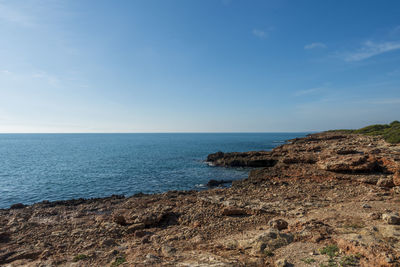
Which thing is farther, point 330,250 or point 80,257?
point 80,257

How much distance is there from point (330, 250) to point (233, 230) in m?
4.78

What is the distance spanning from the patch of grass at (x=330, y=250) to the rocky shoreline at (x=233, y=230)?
32 mm

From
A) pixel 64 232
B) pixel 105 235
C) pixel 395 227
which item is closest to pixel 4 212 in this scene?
pixel 64 232

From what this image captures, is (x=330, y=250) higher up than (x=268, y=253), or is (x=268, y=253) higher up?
(x=330, y=250)

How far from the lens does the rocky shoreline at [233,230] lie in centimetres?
750

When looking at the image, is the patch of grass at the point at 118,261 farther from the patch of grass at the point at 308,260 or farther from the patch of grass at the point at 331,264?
the patch of grass at the point at 331,264

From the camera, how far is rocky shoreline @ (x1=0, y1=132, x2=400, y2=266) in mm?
7500

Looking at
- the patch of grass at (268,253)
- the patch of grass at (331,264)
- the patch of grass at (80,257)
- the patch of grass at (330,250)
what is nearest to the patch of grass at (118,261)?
the patch of grass at (80,257)

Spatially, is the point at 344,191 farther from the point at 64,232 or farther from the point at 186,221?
the point at 64,232

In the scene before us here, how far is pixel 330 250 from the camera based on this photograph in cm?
730

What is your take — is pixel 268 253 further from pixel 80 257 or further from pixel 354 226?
pixel 80 257

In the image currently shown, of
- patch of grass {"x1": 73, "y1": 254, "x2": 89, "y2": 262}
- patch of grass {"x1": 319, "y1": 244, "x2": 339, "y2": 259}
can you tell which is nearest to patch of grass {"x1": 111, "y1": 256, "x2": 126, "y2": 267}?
patch of grass {"x1": 73, "y1": 254, "x2": 89, "y2": 262}

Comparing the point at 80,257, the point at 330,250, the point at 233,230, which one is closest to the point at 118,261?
the point at 80,257

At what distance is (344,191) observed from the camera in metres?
16.4
